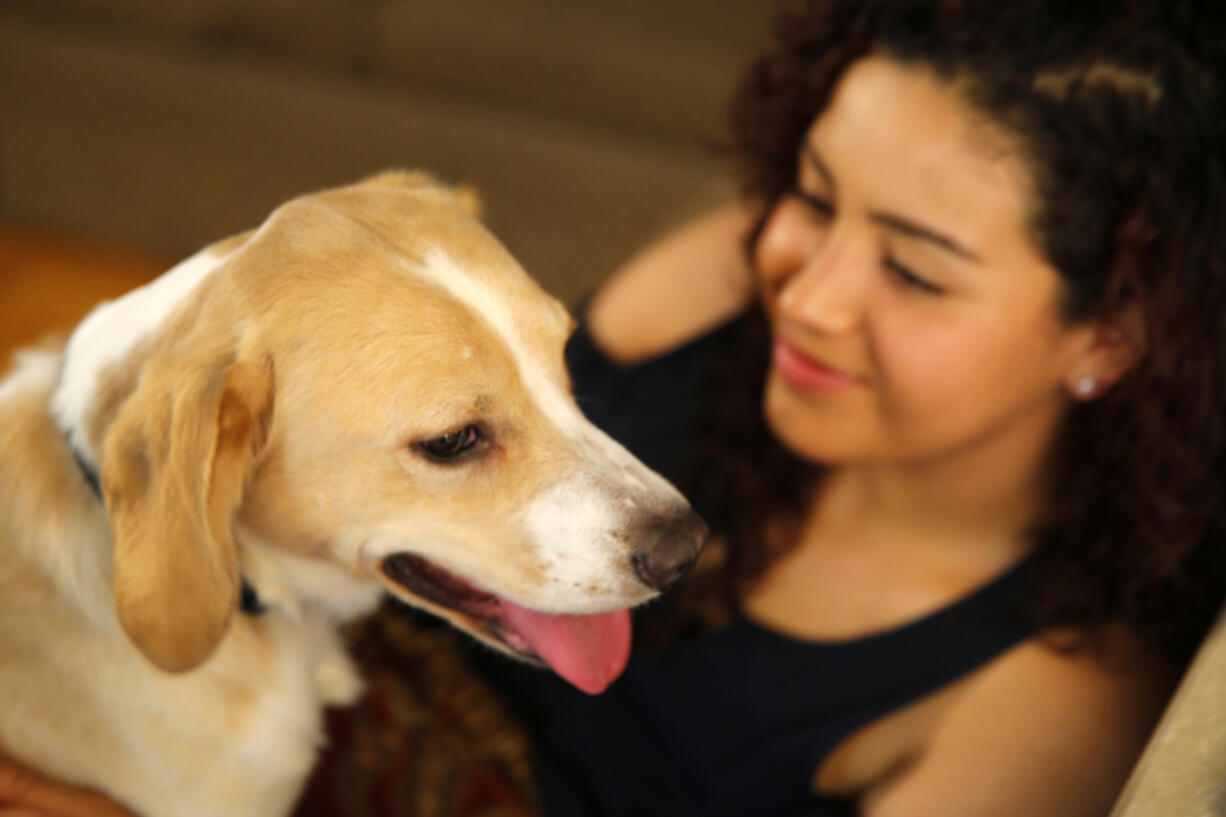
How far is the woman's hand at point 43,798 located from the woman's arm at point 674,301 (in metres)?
0.98

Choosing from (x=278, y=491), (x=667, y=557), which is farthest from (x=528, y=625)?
(x=278, y=491)

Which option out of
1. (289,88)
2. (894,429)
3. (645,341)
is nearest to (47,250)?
(289,88)

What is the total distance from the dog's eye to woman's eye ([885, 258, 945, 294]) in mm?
542

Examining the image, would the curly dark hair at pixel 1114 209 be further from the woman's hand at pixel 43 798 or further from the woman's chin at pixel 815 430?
the woman's hand at pixel 43 798

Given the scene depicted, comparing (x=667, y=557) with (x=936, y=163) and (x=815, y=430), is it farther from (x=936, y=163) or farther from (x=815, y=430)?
(x=936, y=163)

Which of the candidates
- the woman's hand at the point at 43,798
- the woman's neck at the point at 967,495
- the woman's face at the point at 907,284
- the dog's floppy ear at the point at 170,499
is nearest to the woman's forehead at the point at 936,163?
the woman's face at the point at 907,284

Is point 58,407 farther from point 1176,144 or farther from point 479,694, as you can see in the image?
point 1176,144

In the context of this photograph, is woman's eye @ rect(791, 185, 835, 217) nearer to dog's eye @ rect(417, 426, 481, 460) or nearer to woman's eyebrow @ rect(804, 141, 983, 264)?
woman's eyebrow @ rect(804, 141, 983, 264)

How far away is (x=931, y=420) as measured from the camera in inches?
48.6

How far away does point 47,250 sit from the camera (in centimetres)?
243

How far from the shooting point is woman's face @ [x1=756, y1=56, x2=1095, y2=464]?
1.10 meters

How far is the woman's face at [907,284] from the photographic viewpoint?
1102mm

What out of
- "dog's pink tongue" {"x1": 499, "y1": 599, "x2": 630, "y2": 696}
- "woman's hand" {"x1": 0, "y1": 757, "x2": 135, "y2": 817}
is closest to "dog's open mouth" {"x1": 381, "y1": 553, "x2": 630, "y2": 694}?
"dog's pink tongue" {"x1": 499, "y1": 599, "x2": 630, "y2": 696}

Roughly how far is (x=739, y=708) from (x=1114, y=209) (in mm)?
819
